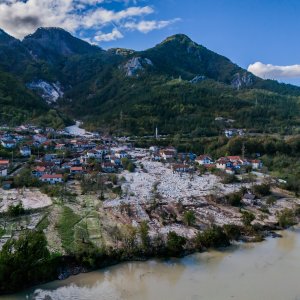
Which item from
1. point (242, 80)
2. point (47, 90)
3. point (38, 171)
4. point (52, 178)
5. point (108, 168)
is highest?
point (242, 80)

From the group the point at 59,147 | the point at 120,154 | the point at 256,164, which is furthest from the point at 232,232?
the point at 59,147

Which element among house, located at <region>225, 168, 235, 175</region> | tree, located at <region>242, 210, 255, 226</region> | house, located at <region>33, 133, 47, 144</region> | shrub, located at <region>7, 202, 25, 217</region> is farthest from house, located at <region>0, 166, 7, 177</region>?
house, located at <region>225, 168, 235, 175</region>

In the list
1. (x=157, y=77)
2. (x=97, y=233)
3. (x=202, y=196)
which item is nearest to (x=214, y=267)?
(x=97, y=233)

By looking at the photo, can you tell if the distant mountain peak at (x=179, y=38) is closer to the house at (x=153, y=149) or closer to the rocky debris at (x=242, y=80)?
the rocky debris at (x=242, y=80)

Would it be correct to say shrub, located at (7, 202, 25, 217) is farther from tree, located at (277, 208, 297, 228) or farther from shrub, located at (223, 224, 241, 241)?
tree, located at (277, 208, 297, 228)

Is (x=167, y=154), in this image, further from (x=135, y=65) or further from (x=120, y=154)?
(x=135, y=65)
